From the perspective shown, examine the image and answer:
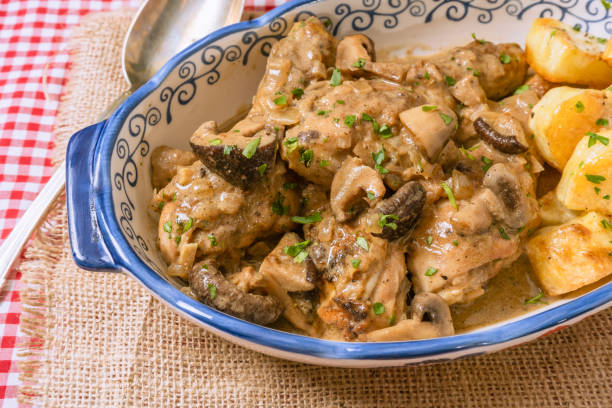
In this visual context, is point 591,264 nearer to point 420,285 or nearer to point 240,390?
point 420,285

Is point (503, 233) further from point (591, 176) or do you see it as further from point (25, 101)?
point (25, 101)

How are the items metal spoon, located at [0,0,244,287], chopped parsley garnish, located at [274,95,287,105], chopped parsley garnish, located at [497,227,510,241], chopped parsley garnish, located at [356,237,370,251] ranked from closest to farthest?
chopped parsley garnish, located at [356,237,370,251] < chopped parsley garnish, located at [497,227,510,241] < chopped parsley garnish, located at [274,95,287,105] < metal spoon, located at [0,0,244,287]

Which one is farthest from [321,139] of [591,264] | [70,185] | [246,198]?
[591,264]

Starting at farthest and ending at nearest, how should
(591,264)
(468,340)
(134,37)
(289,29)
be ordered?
(134,37)
(289,29)
(591,264)
(468,340)

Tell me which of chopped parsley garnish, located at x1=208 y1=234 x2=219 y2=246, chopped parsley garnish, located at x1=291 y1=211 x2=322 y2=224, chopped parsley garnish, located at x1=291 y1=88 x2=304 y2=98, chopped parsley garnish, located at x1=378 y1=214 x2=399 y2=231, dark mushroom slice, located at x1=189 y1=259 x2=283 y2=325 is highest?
chopped parsley garnish, located at x1=291 y1=88 x2=304 y2=98

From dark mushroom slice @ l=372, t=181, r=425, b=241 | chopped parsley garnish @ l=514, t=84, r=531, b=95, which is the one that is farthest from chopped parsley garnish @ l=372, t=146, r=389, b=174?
chopped parsley garnish @ l=514, t=84, r=531, b=95

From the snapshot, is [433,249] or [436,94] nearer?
[433,249]

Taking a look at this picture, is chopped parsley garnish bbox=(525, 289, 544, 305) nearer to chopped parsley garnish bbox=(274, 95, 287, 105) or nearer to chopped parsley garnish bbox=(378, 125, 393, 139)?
chopped parsley garnish bbox=(378, 125, 393, 139)

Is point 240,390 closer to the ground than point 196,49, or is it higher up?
closer to the ground
